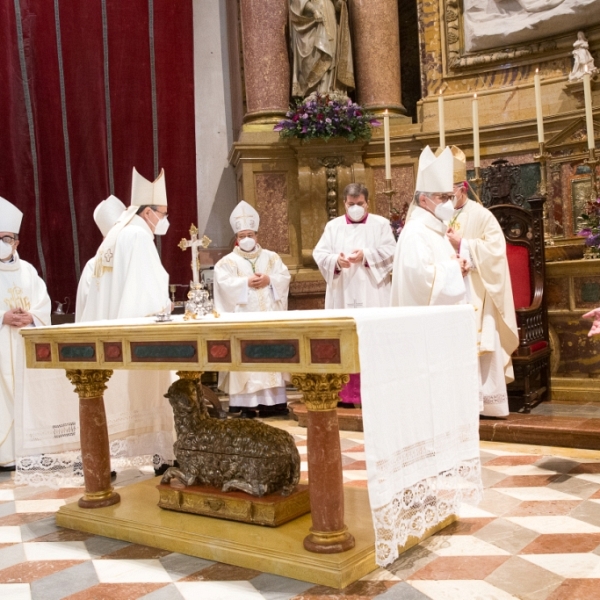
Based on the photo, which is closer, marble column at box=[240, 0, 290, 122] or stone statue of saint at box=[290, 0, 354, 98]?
stone statue of saint at box=[290, 0, 354, 98]

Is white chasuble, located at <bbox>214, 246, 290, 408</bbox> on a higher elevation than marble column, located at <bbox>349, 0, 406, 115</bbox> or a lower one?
lower

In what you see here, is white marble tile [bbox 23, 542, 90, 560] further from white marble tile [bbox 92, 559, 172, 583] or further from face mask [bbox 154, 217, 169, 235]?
face mask [bbox 154, 217, 169, 235]

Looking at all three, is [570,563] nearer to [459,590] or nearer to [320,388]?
[459,590]

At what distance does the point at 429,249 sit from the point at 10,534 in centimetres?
253

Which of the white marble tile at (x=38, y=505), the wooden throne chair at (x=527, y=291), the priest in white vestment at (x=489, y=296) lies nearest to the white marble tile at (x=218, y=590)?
the white marble tile at (x=38, y=505)

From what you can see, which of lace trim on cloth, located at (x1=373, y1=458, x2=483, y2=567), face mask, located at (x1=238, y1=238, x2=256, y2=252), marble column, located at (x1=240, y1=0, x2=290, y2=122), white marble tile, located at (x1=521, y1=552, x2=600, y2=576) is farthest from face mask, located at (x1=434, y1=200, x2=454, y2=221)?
marble column, located at (x1=240, y1=0, x2=290, y2=122)

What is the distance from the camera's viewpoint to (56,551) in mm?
3502

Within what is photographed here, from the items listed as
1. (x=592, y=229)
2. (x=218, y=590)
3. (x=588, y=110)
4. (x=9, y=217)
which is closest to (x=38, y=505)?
(x=218, y=590)

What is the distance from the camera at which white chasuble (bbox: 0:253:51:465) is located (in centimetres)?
550

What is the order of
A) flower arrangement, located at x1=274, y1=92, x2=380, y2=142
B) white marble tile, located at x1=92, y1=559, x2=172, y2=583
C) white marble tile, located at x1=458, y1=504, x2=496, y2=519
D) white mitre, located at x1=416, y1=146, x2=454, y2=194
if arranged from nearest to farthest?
white marble tile, located at x1=92, y1=559, x2=172, y2=583
white marble tile, located at x1=458, y1=504, x2=496, y2=519
white mitre, located at x1=416, y1=146, x2=454, y2=194
flower arrangement, located at x1=274, y1=92, x2=380, y2=142

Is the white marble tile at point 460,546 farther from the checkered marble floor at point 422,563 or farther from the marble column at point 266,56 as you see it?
the marble column at point 266,56

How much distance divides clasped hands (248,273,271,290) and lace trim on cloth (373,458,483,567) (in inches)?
139

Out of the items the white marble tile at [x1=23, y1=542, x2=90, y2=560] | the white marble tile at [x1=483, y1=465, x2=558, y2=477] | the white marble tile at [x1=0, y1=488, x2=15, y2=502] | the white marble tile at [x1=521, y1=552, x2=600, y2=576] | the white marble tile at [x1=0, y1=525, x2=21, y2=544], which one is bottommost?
→ the white marble tile at [x1=0, y1=488, x2=15, y2=502]

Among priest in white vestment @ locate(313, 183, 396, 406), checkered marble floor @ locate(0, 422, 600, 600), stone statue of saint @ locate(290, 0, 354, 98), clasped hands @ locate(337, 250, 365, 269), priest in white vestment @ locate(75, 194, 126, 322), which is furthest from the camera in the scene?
stone statue of saint @ locate(290, 0, 354, 98)
